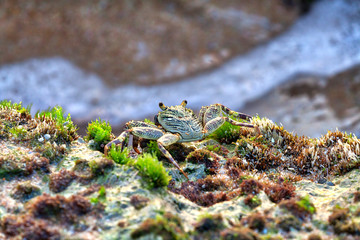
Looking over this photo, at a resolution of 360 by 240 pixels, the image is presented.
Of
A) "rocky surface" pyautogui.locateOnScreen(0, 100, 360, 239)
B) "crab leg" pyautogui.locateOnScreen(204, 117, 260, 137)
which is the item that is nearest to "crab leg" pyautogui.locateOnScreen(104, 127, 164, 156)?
"rocky surface" pyautogui.locateOnScreen(0, 100, 360, 239)

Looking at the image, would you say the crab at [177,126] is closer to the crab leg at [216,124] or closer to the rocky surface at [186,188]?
the crab leg at [216,124]

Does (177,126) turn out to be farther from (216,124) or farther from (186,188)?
(186,188)

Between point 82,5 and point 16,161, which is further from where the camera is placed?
point 82,5

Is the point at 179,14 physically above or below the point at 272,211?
above

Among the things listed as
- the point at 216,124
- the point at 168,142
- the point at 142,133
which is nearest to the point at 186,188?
the point at 168,142

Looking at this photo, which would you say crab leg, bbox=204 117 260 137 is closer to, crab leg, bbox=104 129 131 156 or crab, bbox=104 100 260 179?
crab, bbox=104 100 260 179

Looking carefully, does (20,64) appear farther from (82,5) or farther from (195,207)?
(195,207)

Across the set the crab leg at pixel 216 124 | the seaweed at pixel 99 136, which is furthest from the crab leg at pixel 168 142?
the seaweed at pixel 99 136

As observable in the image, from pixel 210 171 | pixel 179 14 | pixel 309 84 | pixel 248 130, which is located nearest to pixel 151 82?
pixel 179 14
